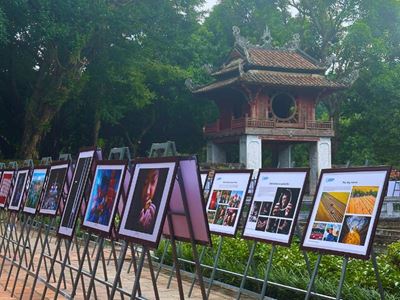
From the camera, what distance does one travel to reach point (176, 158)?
148 inches

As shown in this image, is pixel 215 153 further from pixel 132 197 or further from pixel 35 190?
pixel 132 197

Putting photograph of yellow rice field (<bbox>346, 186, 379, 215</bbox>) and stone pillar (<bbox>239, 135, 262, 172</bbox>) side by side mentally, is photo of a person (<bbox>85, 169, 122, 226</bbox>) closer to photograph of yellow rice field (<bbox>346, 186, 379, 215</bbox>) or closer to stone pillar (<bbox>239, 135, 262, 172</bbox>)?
photograph of yellow rice field (<bbox>346, 186, 379, 215</bbox>)

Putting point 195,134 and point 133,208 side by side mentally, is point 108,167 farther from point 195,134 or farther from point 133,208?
point 195,134

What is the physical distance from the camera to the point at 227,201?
20.1 feet

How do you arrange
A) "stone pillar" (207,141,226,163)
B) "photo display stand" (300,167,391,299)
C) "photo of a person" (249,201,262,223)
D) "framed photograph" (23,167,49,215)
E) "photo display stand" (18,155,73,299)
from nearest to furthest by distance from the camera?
"photo display stand" (300,167,391,299) < "photo of a person" (249,201,262,223) < "photo display stand" (18,155,73,299) < "framed photograph" (23,167,49,215) < "stone pillar" (207,141,226,163)

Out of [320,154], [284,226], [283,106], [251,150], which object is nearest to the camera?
[284,226]

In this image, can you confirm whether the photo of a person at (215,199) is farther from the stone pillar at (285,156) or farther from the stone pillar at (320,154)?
the stone pillar at (285,156)

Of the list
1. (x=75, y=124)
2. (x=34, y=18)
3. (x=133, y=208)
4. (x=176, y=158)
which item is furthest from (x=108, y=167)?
(x=75, y=124)

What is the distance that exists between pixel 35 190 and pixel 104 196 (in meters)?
2.79

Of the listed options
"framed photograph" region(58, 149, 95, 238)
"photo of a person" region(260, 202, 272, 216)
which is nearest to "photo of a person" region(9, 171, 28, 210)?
"framed photograph" region(58, 149, 95, 238)

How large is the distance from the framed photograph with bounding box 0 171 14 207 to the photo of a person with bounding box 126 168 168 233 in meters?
5.31

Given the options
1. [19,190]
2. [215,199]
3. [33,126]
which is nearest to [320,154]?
[33,126]

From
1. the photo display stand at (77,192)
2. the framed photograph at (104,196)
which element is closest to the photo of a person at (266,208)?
the framed photograph at (104,196)

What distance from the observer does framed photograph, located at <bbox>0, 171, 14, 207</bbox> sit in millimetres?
8953
